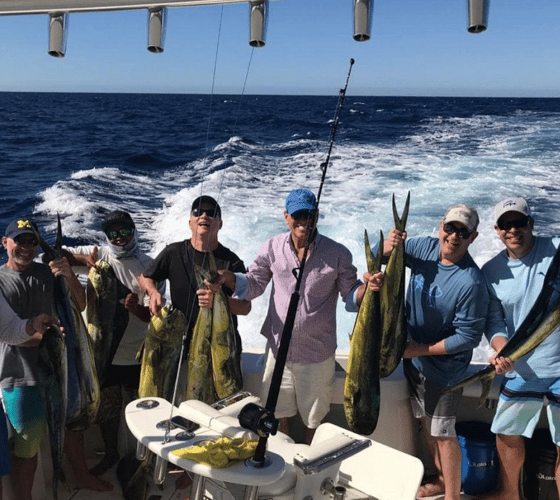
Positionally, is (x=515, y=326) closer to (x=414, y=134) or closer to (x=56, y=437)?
(x=56, y=437)

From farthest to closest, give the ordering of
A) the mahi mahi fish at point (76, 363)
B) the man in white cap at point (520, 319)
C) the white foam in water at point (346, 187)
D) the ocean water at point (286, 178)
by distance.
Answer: the ocean water at point (286, 178), the white foam in water at point (346, 187), the mahi mahi fish at point (76, 363), the man in white cap at point (520, 319)

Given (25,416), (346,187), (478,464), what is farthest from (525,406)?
(346,187)

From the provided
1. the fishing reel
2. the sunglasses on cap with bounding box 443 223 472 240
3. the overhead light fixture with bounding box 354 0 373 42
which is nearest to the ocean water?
the sunglasses on cap with bounding box 443 223 472 240

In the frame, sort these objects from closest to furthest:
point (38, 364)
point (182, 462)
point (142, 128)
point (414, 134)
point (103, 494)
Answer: point (182, 462)
point (38, 364)
point (103, 494)
point (414, 134)
point (142, 128)

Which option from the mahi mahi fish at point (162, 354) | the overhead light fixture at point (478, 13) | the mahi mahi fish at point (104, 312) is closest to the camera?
the overhead light fixture at point (478, 13)

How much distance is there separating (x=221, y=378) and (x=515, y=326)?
1092 mm

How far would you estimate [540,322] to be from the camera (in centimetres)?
226

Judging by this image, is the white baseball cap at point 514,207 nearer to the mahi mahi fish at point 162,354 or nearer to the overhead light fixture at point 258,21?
the overhead light fixture at point 258,21

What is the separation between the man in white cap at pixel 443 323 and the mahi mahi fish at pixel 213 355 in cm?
64

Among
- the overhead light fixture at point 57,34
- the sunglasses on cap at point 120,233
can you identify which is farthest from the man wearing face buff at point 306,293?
the overhead light fixture at point 57,34

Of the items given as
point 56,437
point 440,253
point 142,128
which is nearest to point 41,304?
point 56,437

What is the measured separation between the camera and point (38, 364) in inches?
95.3

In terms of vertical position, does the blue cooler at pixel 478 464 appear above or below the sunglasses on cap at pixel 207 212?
below

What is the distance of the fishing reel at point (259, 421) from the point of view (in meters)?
1.72
